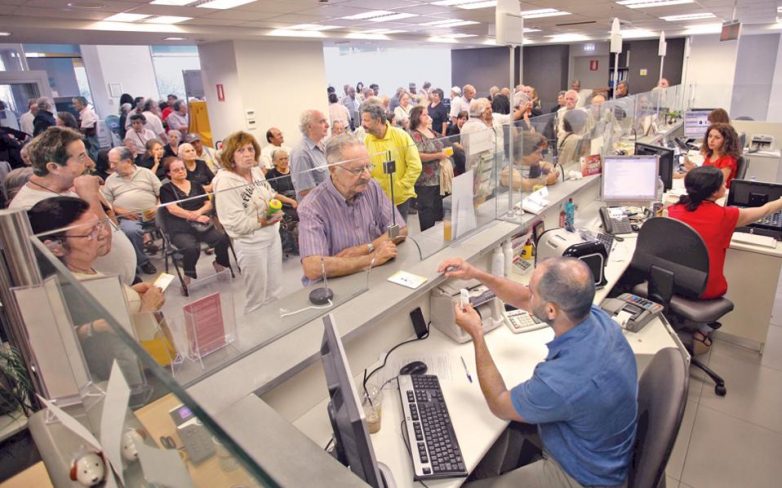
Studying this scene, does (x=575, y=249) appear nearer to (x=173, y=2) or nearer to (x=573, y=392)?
(x=573, y=392)

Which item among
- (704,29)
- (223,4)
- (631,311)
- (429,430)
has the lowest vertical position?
(631,311)

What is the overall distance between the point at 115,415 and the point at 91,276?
637 mm

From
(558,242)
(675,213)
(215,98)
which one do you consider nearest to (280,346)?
(558,242)

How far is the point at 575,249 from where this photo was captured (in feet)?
7.84

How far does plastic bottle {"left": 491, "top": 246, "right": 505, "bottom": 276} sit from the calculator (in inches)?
12.3

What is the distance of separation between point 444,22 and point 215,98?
4049 mm

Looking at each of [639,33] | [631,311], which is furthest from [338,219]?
[639,33]

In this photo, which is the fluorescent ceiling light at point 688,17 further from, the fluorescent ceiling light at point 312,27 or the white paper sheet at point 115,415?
the white paper sheet at point 115,415

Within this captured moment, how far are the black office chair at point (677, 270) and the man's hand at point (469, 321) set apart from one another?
5.12 ft

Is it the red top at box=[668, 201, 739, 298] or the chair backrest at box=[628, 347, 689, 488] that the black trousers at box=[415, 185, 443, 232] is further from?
the red top at box=[668, 201, 739, 298]

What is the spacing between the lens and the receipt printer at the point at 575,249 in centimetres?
241

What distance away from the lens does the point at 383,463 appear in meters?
1.43

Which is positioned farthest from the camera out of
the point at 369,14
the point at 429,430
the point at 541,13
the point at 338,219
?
the point at 541,13

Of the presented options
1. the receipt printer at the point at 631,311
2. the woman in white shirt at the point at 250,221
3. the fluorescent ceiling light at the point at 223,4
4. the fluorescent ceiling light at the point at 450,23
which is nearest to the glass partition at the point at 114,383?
the woman in white shirt at the point at 250,221
